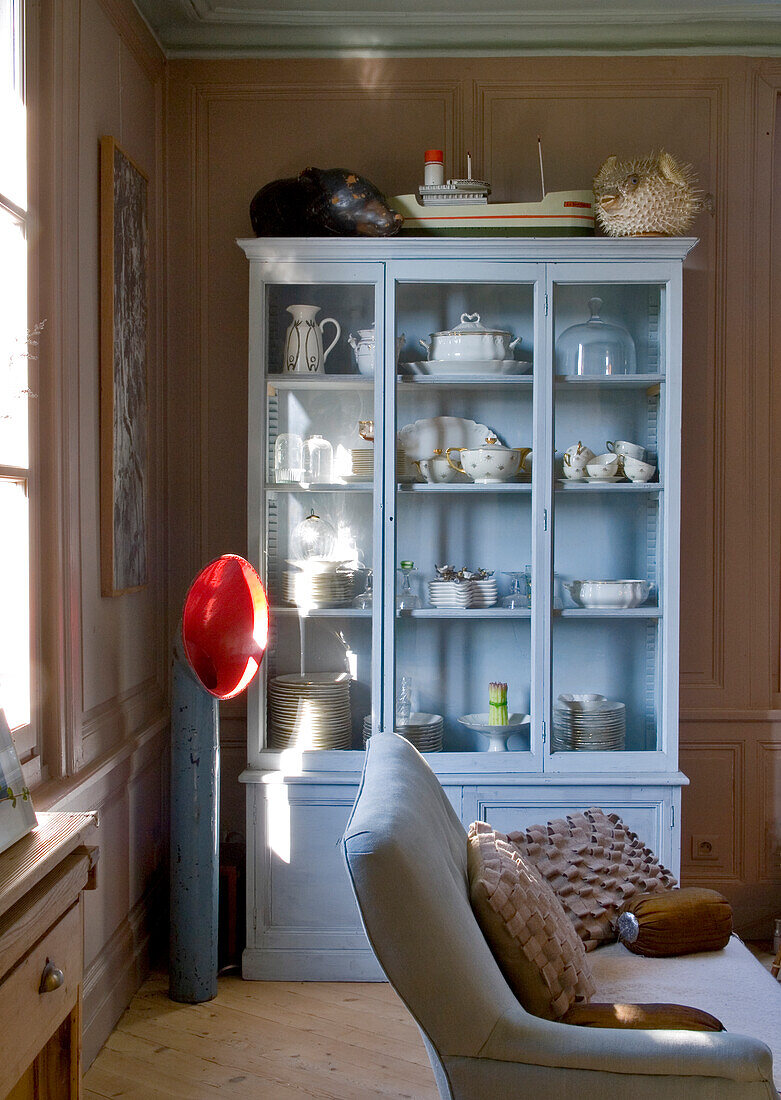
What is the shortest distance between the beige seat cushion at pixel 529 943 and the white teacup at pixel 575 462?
1.57 m

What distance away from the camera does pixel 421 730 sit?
10.5 feet

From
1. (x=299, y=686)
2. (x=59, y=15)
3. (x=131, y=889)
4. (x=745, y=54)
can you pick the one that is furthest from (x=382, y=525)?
(x=745, y=54)

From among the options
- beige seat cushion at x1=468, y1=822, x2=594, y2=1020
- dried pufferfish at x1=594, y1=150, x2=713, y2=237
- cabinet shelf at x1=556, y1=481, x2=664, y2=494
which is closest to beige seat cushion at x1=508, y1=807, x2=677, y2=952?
beige seat cushion at x1=468, y1=822, x2=594, y2=1020

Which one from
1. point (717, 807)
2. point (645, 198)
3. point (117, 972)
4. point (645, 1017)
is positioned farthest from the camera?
point (717, 807)

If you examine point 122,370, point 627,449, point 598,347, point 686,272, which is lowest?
point 627,449

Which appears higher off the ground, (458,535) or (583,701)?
(458,535)

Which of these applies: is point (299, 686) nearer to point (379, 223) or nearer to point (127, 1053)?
point (127, 1053)

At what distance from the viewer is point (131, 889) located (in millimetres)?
3014

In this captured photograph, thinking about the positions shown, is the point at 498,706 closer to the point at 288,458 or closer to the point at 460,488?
the point at 460,488

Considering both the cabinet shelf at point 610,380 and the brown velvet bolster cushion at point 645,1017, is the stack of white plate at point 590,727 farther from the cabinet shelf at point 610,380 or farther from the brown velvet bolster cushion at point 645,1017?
the brown velvet bolster cushion at point 645,1017

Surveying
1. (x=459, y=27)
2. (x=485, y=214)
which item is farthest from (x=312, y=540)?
(x=459, y=27)

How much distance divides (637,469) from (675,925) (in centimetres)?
149

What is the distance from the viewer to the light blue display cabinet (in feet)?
10.2

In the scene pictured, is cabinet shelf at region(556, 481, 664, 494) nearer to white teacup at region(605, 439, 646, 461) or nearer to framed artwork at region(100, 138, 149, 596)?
white teacup at region(605, 439, 646, 461)
